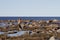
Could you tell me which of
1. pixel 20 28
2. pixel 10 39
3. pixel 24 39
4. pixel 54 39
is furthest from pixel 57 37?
pixel 20 28

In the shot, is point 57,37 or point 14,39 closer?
point 14,39

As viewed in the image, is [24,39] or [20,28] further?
[20,28]

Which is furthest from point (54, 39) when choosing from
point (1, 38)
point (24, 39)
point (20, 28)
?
point (20, 28)

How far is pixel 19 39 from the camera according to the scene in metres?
7.97

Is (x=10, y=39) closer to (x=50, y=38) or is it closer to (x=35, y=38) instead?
(x=35, y=38)

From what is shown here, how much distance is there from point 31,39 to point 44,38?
713 mm

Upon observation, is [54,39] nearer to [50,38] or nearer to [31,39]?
[50,38]

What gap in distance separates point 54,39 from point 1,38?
2.70m

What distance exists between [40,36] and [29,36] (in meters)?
0.60

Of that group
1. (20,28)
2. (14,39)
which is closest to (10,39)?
(14,39)

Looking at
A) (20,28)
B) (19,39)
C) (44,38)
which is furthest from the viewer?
(20,28)

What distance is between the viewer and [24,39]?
8.14 meters

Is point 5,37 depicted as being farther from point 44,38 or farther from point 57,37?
point 57,37

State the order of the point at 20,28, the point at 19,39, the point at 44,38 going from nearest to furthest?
the point at 19,39, the point at 44,38, the point at 20,28
